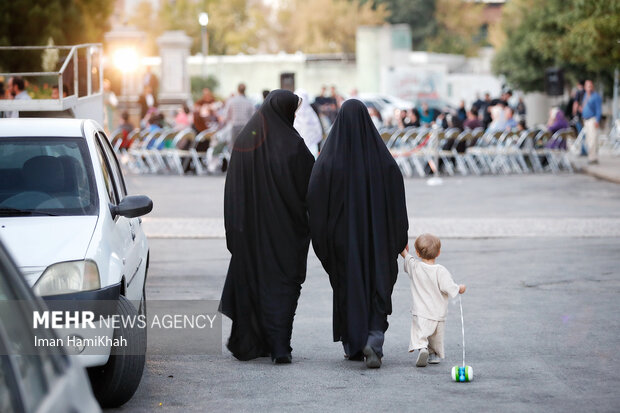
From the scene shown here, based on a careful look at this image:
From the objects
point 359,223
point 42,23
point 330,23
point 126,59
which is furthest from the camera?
point 330,23

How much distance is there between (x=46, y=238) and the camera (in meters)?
6.17

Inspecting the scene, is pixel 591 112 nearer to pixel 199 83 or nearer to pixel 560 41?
pixel 560 41

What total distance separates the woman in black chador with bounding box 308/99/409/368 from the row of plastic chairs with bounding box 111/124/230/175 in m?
18.4

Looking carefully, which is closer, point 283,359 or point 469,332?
point 283,359

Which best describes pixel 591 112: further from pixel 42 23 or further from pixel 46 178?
pixel 46 178

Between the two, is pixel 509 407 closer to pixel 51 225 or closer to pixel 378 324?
pixel 378 324

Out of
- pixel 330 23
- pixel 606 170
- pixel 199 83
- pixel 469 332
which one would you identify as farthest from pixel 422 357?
pixel 330 23

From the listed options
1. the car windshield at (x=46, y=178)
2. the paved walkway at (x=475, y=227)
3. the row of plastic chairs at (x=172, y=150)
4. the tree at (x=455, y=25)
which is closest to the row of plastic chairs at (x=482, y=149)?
the row of plastic chairs at (x=172, y=150)

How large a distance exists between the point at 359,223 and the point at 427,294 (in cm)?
64

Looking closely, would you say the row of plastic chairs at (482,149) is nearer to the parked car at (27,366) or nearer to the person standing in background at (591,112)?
the person standing in background at (591,112)

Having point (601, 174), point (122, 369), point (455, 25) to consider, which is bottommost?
point (601, 174)

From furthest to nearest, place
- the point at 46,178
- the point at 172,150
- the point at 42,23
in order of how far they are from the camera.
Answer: the point at 172,150
the point at 42,23
the point at 46,178

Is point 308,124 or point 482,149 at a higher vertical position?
point 308,124

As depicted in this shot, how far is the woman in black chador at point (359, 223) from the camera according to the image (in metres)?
7.48
